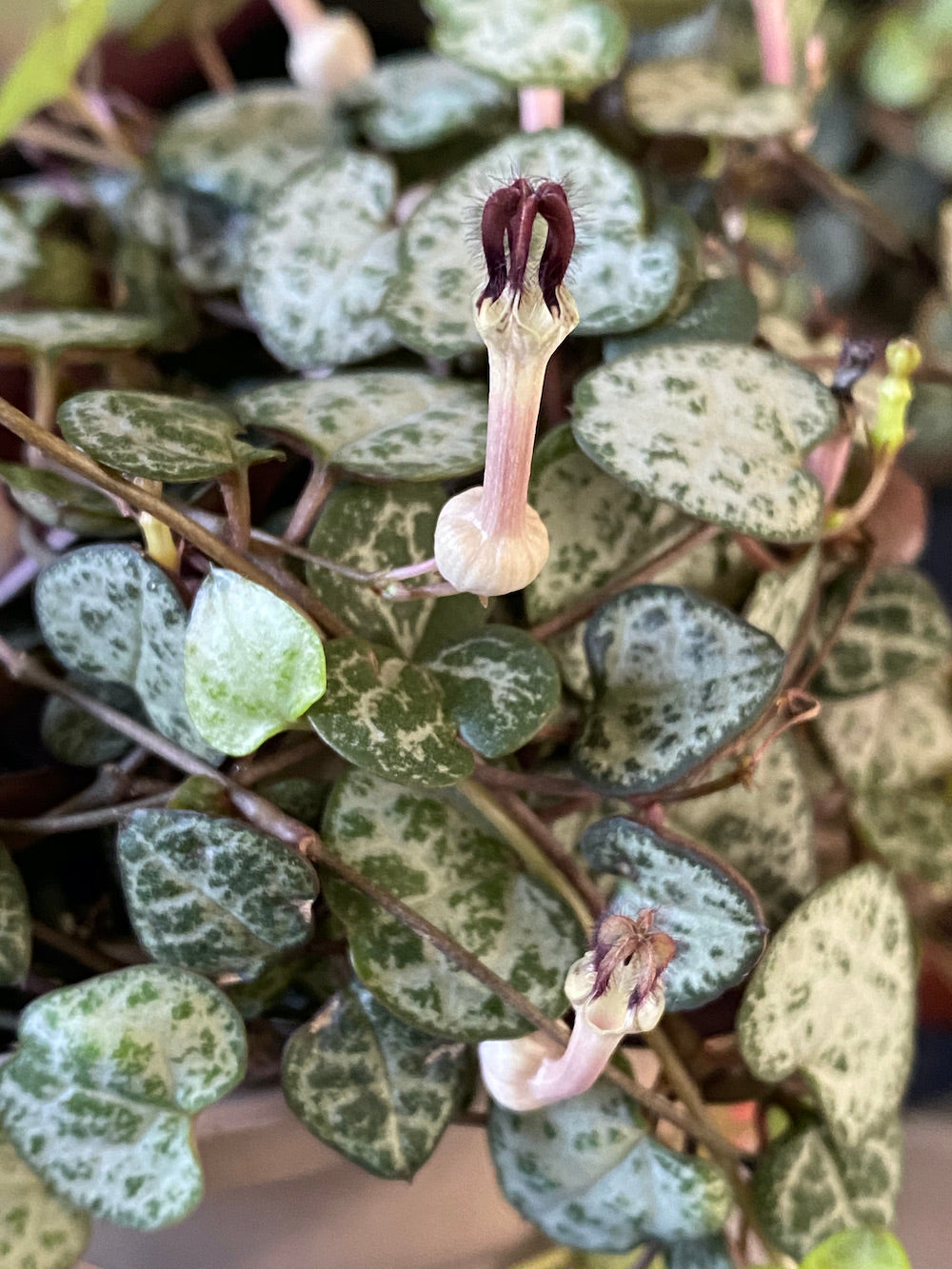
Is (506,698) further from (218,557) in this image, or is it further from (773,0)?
(773,0)

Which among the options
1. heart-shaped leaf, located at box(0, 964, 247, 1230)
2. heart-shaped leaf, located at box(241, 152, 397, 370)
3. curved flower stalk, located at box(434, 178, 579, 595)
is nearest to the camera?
curved flower stalk, located at box(434, 178, 579, 595)

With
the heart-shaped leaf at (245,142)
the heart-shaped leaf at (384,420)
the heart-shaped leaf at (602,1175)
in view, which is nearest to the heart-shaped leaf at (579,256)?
the heart-shaped leaf at (384,420)

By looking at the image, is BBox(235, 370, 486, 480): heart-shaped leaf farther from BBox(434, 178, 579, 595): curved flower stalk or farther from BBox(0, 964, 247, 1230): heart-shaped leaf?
BBox(0, 964, 247, 1230): heart-shaped leaf

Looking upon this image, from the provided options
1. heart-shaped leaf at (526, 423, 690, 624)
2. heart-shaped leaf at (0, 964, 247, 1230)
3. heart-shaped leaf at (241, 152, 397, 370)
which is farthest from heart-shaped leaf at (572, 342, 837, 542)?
heart-shaped leaf at (0, 964, 247, 1230)

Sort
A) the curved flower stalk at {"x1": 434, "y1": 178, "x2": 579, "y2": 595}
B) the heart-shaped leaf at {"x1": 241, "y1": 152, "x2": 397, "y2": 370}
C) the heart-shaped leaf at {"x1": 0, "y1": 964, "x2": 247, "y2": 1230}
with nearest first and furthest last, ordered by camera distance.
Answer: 1. the curved flower stalk at {"x1": 434, "y1": 178, "x2": 579, "y2": 595}
2. the heart-shaped leaf at {"x1": 0, "y1": 964, "x2": 247, "y2": 1230}
3. the heart-shaped leaf at {"x1": 241, "y1": 152, "x2": 397, "y2": 370}

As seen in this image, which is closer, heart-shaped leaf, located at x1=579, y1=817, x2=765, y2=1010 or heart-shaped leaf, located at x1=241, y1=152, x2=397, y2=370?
heart-shaped leaf, located at x1=579, y1=817, x2=765, y2=1010

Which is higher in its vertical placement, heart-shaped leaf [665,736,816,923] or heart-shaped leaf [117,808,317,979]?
heart-shaped leaf [117,808,317,979]

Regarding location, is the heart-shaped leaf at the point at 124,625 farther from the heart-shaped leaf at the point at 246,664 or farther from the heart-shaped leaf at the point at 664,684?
the heart-shaped leaf at the point at 664,684
